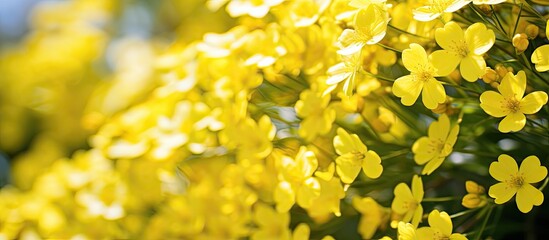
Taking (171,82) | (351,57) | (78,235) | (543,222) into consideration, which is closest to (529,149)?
(543,222)

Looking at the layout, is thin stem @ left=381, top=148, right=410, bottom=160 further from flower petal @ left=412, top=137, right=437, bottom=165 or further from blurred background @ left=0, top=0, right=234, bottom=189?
blurred background @ left=0, top=0, right=234, bottom=189

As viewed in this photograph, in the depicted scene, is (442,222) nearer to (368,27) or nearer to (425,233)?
(425,233)

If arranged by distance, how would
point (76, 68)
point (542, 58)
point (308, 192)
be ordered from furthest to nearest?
point (76, 68), point (308, 192), point (542, 58)

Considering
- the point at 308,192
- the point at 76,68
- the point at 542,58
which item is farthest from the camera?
the point at 76,68

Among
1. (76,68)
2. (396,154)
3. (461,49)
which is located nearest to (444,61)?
(461,49)

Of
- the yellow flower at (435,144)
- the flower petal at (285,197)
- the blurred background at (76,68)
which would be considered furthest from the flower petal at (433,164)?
the blurred background at (76,68)
